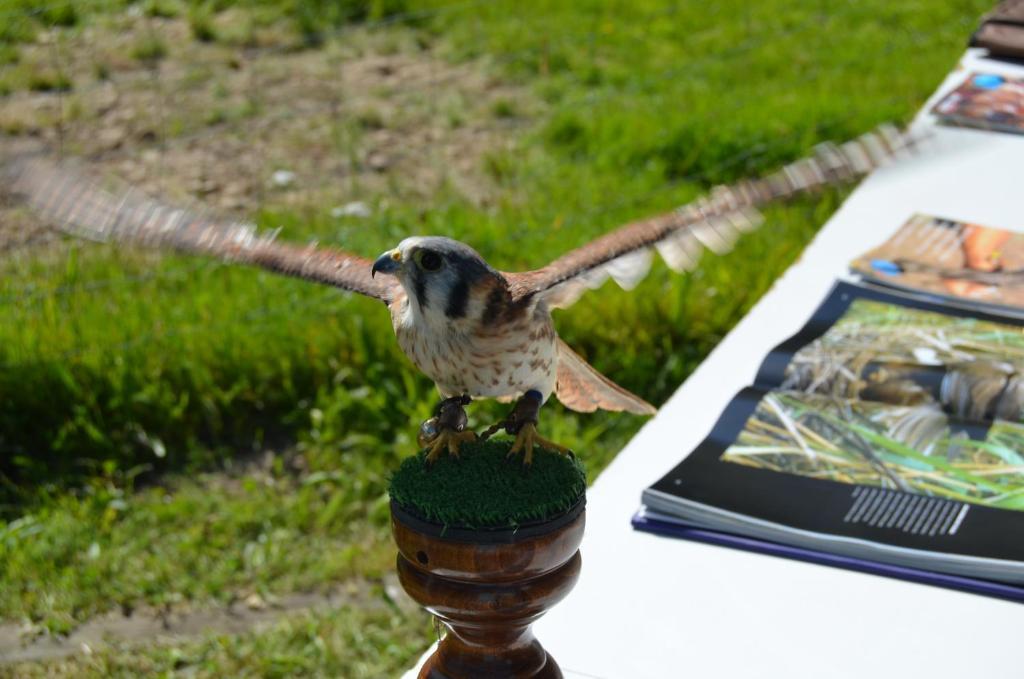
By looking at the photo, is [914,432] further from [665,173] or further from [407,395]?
[665,173]

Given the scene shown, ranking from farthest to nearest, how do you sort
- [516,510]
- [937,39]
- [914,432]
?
[937,39] → [914,432] → [516,510]

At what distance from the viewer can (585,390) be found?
227 centimetres

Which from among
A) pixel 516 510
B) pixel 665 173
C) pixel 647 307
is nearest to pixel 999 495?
pixel 516 510

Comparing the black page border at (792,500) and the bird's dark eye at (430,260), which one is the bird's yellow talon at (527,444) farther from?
the black page border at (792,500)

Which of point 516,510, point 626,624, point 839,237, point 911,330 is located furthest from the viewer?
point 839,237

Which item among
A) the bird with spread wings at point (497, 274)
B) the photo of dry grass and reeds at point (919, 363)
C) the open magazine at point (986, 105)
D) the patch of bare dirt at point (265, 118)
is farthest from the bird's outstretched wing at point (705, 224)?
the patch of bare dirt at point (265, 118)

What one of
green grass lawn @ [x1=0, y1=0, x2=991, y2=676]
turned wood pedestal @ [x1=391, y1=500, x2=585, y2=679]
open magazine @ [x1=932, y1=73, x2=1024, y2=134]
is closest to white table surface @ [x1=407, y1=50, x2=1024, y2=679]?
turned wood pedestal @ [x1=391, y1=500, x2=585, y2=679]

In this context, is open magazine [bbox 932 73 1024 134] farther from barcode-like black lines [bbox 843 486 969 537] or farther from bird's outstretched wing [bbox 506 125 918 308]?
bird's outstretched wing [bbox 506 125 918 308]

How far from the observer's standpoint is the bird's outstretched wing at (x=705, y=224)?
5.70ft

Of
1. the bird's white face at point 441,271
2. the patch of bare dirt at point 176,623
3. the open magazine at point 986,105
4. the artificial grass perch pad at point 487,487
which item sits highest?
the bird's white face at point 441,271

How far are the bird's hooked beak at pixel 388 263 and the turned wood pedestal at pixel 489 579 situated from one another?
0.31 m

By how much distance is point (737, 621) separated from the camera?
6.86 ft

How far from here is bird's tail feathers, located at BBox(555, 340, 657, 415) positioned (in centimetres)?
226

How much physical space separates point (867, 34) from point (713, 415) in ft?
14.9
